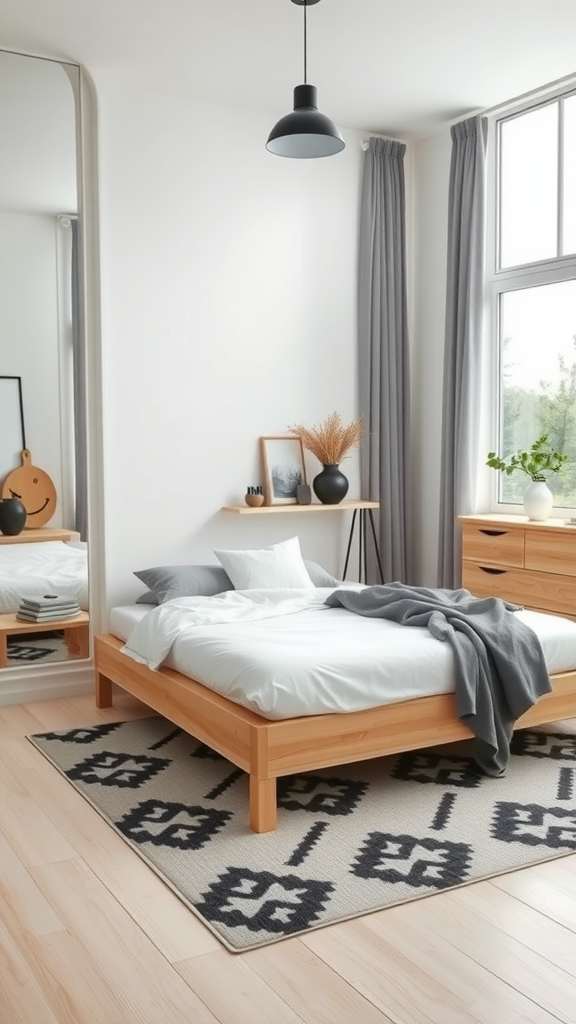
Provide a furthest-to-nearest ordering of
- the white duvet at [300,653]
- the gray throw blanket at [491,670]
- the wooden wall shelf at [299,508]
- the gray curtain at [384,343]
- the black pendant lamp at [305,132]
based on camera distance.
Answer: the gray curtain at [384,343] → the wooden wall shelf at [299,508] → the black pendant lamp at [305,132] → the gray throw blanket at [491,670] → the white duvet at [300,653]

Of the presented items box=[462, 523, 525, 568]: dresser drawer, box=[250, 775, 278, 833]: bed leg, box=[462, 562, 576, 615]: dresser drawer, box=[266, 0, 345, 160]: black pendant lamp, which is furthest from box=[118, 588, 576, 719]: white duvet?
box=[266, 0, 345, 160]: black pendant lamp

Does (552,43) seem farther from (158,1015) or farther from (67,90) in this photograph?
(158,1015)

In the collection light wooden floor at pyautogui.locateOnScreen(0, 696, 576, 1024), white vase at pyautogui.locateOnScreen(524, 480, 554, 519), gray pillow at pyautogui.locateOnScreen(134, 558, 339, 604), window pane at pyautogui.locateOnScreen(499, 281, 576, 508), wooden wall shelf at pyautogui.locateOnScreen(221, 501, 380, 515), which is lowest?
light wooden floor at pyautogui.locateOnScreen(0, 696, 576, 1024)

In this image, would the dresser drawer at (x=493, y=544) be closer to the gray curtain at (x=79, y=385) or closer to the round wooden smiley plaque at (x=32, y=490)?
the gray curtain at (x=79, y=385)

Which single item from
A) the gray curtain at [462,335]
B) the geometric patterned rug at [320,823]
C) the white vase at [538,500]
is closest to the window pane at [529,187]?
the gray curtain at [462,335]

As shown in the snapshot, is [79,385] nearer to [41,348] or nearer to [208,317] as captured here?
[41,348]

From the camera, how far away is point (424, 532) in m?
5.61

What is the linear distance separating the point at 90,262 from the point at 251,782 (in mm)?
2688

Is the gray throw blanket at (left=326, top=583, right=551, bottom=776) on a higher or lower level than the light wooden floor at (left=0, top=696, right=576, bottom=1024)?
higher

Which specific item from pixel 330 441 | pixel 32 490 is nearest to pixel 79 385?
pixel 32 490

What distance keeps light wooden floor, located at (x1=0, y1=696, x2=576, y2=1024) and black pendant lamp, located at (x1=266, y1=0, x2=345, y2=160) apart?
8.31ft

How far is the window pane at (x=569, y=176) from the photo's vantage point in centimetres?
470

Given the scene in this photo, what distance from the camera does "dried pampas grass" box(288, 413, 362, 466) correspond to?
516 cm

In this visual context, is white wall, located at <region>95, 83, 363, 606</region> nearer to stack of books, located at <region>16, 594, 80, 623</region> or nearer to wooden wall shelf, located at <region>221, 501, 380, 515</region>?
wooden wall shelf, located at <region>221, 501, 380, 515</region>
